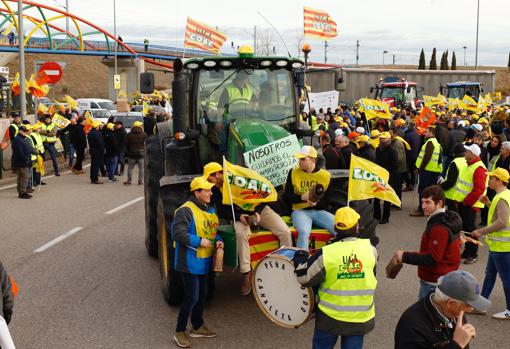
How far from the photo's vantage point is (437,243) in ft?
18.1

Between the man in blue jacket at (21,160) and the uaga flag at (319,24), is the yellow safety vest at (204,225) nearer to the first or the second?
the man in blue jacket at (21,160)

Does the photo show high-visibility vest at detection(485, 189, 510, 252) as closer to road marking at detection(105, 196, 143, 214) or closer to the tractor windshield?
the tractor windshield

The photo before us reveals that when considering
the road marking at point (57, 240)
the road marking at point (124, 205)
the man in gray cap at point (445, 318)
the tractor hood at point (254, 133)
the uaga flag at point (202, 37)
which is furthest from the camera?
the uaga flag at point (202, 37)

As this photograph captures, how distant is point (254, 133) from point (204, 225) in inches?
70.3

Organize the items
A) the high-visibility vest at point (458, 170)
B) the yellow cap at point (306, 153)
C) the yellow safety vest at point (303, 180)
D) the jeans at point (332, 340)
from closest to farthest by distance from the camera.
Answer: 1. the jeans at point (332, 340)
2. the yellow cap at point (306, 153)
3. the yellow safety vest at point (303, 180)
4. the high-visibility vest at point (458, 170)

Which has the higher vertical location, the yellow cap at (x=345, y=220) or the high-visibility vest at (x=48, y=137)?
the yellow cap at (x=345, y=220)

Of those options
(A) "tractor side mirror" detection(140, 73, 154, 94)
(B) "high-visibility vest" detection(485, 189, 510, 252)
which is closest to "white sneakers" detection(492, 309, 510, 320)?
(B) "high-visibility vest" detection(485, 189, 510, 252)

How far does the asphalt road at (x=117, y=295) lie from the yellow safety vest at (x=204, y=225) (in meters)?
0.95

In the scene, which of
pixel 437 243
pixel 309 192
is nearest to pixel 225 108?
pixel 309 192

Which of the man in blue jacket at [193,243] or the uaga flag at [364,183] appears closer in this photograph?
the man in blue jacket at [193,243]

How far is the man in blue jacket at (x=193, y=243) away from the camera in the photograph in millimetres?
6109

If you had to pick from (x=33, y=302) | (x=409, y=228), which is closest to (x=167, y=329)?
(x=33, y=302)

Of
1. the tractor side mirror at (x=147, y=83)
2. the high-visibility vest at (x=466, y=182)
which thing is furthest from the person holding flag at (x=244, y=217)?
the high-visibility vest at (x=466, y=182)

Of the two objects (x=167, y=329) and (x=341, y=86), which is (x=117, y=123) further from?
(x=167, y=329)
